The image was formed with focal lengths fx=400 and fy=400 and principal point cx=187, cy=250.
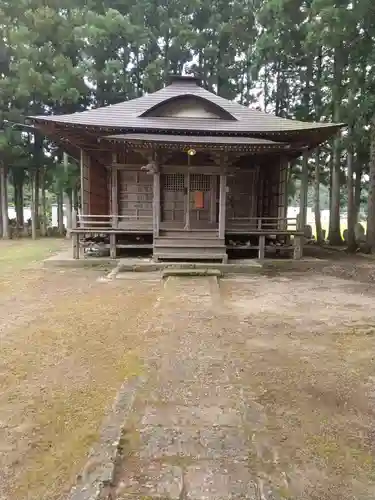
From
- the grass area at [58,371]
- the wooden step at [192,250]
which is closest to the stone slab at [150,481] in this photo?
the grass area at [58,371]

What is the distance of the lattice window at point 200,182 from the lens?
12211 millimetres

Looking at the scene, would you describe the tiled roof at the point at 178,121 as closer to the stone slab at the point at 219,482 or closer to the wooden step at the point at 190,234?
the wooden step at the point at 190,234

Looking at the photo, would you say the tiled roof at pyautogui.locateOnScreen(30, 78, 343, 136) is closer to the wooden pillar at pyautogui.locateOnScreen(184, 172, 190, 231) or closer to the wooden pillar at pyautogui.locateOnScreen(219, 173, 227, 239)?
the wooden pillar at pyautogui.locateOnScreen(184, 172, 190, 231)

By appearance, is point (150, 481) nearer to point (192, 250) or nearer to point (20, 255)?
point (192, 250)

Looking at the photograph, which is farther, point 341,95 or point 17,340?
point 341,95

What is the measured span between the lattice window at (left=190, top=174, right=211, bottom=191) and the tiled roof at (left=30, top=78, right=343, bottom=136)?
1.37 m

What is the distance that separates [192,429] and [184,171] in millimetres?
9542

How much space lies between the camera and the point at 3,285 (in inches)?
344

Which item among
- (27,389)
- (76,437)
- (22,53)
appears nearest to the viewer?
(76,437)

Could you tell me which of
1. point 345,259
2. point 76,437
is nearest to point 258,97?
point 345,259

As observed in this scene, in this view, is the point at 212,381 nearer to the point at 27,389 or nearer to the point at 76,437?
the point at 76,437

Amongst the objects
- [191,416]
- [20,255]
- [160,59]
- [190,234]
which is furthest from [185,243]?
[160,59]

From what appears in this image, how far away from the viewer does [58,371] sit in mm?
4215

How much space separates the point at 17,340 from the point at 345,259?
35.1 feet
